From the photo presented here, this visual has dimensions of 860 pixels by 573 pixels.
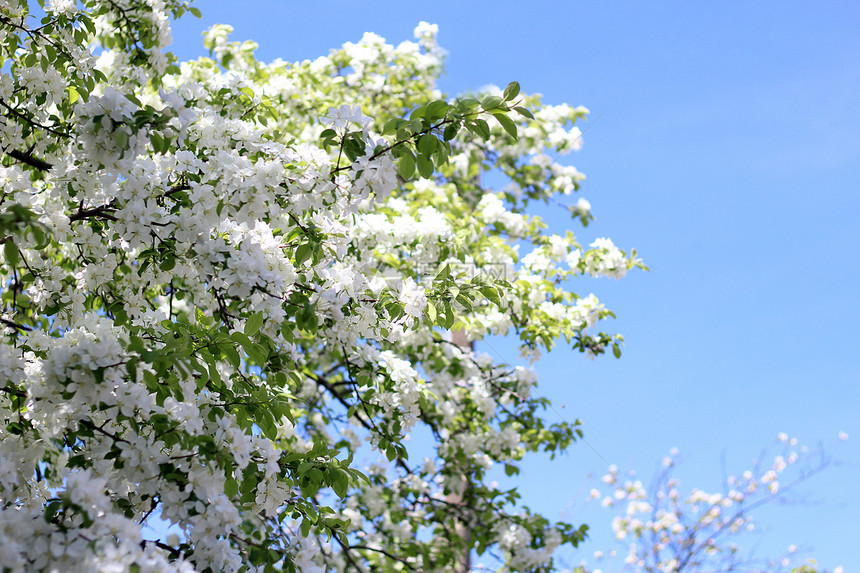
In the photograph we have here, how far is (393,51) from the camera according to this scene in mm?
6555

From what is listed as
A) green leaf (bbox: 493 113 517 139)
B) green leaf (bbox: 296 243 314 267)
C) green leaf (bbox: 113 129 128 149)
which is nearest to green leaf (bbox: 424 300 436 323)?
green leaf (bbox: 296 243 314 267)

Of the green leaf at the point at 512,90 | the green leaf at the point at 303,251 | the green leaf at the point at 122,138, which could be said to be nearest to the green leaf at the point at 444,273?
the green leaf at the point at 303,251

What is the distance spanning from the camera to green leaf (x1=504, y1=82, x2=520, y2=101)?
2.04 meters

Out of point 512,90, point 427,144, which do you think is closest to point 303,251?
point 427,144

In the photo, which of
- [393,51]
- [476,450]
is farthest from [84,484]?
[393,51]

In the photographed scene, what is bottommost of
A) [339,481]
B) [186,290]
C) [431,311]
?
[339,481]

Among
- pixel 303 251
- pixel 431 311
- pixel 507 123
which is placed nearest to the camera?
pixel 507 123

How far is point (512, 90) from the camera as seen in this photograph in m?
2.05

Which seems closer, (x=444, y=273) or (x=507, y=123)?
(x=507, y=123)

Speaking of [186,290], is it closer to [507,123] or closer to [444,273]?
[444,273]

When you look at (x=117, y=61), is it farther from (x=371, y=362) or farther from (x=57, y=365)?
(x=57, y=365)

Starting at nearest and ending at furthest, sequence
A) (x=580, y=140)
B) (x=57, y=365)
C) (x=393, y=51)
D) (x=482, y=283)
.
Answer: (x=57, y=365) < (x=482, y=283) < (x=393, y=51) < (x=580, y=140)

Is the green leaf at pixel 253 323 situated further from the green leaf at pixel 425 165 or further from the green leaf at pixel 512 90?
the green leaf at pixel 512 90

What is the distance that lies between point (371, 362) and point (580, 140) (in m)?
4.70
